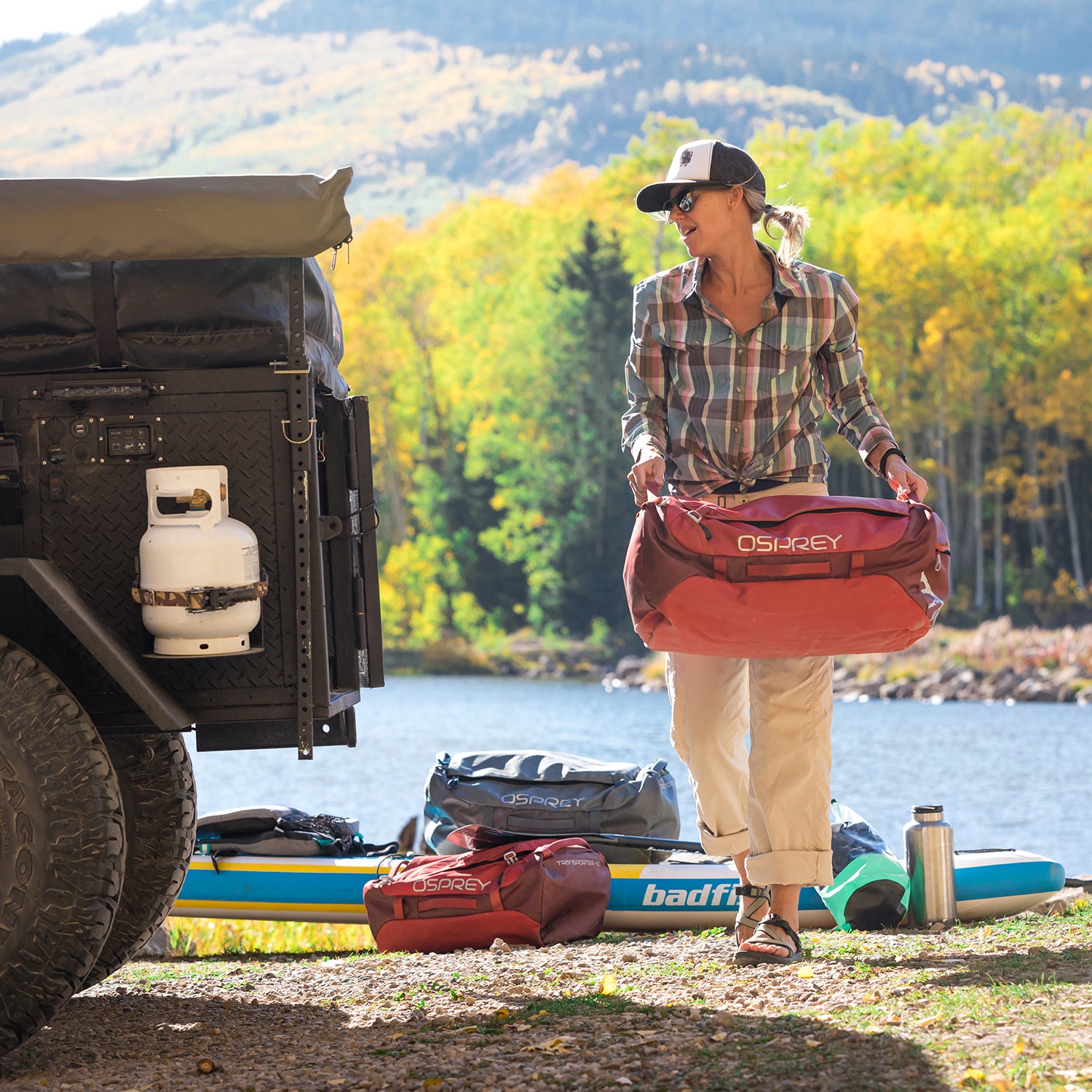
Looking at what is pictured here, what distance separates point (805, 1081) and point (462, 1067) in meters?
0.65

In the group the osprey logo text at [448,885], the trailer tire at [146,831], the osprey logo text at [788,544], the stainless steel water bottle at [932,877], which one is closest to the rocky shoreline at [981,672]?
the stainless steel water bottle at [932,877]

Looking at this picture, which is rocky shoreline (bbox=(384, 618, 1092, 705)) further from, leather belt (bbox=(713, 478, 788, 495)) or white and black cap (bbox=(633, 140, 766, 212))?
white and black cap (bbox=(633, 140, 766, 212))

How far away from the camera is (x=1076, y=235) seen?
129ft

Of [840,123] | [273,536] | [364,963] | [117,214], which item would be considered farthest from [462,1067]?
[840,123]

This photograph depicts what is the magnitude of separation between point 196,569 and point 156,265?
0.71m

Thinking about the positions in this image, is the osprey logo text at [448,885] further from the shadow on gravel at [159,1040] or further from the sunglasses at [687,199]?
the sunglasses at [687,199]

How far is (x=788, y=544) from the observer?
3.49 meters

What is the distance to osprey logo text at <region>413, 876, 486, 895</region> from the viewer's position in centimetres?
448

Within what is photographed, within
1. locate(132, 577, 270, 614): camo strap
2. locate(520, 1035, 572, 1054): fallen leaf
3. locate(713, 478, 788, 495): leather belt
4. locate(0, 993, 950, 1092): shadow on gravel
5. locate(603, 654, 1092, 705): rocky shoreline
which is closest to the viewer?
locate(0, 993, 950, 1092): shadow on gravel

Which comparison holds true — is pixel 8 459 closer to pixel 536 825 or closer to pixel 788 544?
pixel 788 544

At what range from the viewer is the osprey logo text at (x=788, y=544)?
348 cm

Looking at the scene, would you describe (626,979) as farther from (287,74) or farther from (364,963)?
(287,74)

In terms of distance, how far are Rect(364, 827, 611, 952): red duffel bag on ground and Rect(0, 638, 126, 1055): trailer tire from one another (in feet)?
5.43

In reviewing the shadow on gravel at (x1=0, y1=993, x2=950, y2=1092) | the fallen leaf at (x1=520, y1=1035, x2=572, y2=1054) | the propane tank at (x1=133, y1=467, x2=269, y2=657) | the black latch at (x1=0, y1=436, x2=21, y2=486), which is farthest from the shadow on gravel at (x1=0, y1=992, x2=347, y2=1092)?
the black latch at (x1=0, y1=436, x2=21, y2=486)
